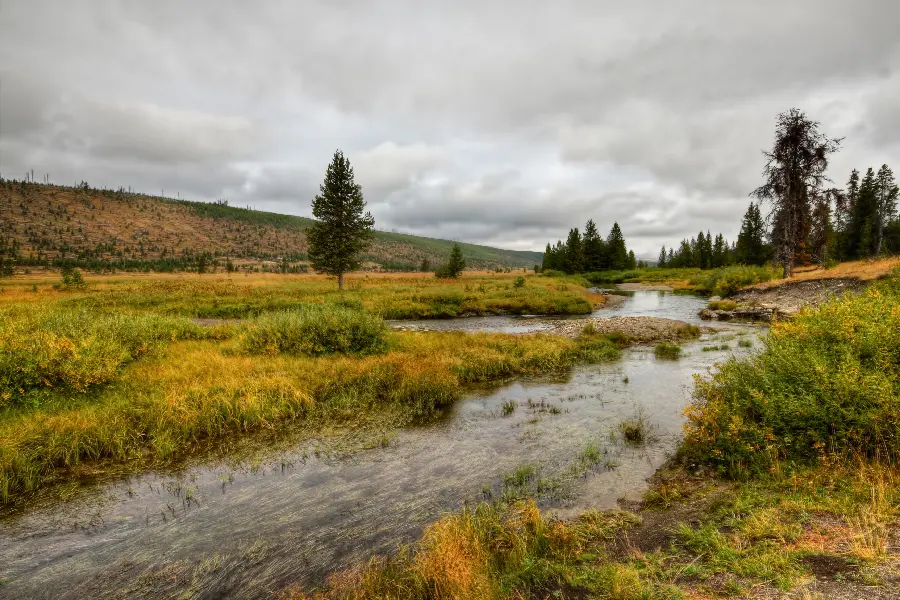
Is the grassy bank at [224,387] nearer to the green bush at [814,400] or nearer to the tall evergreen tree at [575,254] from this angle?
the green bush at [814,400]

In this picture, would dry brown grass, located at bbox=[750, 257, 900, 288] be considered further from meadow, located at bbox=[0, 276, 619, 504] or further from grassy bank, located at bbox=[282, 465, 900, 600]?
grassy bank, located at bbox=[282, 465, 900, 600]

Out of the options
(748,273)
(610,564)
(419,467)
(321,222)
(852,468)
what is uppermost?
(321,222)

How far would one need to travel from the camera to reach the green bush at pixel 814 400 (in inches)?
277

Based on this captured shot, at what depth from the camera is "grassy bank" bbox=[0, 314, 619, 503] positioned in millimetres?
9273

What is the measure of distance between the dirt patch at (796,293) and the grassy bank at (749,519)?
2170 centimetres

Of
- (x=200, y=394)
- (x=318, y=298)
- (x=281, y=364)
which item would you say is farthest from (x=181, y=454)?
(x=318, y=298)

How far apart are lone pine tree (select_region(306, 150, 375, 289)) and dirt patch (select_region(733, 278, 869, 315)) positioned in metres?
41.6

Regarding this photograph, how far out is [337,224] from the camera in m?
49.7

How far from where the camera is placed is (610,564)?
16.6 ft

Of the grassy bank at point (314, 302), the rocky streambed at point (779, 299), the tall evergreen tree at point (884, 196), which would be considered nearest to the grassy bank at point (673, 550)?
the rocky streambed at point (779, 299)

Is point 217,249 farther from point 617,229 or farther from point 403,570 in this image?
point 403,570

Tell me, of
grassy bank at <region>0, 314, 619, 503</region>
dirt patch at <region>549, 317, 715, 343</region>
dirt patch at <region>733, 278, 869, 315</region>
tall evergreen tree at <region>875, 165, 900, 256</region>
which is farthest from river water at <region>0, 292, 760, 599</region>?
tall evergreen tree at <region>875, 165, 900, 256</region>

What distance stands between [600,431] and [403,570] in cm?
762

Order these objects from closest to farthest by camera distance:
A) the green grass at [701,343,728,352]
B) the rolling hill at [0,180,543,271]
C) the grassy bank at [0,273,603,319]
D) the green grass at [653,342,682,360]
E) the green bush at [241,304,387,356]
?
the green bush at [241,304,387,356]
the green grass at [653,342,682,360]
the green grass at [701,343,728,352]
the grassy bank at [0,273,603,319]
the rolling hill at [0,180,543,271]
